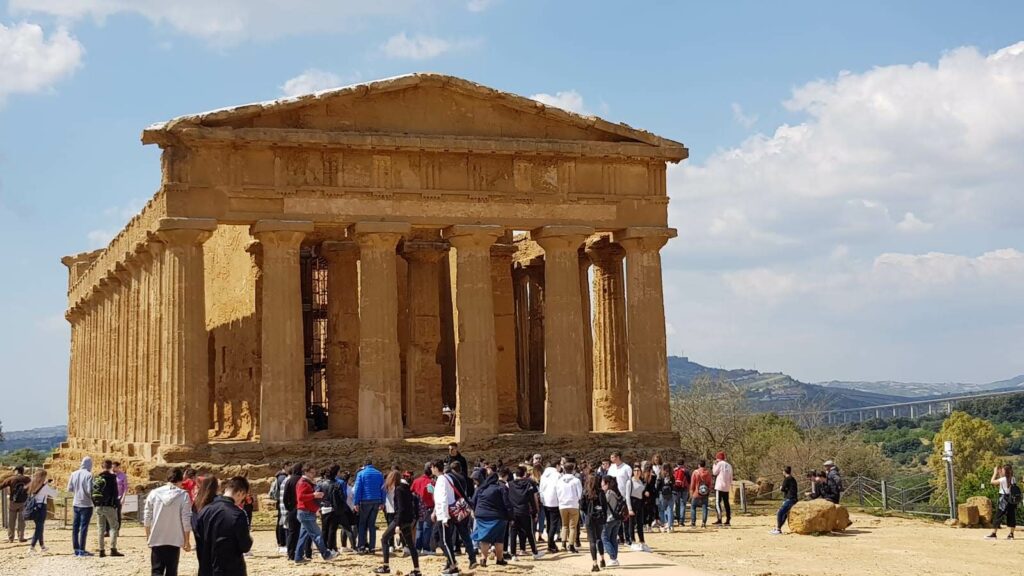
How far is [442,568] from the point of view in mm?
22219

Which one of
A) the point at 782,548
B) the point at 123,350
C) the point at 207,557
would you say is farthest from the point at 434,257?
the point at 207,557

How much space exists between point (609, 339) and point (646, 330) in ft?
15.1

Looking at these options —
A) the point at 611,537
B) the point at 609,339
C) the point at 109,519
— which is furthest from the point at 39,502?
the point at 609,339

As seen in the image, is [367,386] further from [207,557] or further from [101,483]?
[207,557]

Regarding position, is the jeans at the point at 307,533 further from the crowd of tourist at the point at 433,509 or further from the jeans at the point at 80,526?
the jeans at the point at 80,526

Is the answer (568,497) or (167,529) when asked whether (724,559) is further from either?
(167,529)

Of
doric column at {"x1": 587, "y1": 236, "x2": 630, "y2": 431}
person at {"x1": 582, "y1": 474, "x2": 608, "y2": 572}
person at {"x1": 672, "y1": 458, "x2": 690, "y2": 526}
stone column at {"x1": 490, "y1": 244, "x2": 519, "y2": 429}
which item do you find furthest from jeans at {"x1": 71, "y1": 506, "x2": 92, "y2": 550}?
doric column at {"x1": 587, "y1": 236, "x2": 630, "y2": 431}

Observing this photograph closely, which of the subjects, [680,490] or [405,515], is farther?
[680,490]

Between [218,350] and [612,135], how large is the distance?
612 inches

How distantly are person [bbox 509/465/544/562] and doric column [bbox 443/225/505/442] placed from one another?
1187 centimetres

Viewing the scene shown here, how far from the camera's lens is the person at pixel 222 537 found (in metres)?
13.6

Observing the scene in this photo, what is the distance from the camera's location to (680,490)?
98.5ft

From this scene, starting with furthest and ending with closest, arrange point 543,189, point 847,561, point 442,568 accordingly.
Answer: point 543,189, point 847,561, point 442,568

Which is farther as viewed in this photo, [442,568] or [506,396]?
[506,396]
